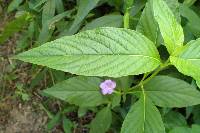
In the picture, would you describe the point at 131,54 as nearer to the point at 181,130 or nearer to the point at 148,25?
the point at 148,25

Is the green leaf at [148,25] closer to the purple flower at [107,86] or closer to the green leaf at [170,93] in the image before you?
the green leaf at [170,93]

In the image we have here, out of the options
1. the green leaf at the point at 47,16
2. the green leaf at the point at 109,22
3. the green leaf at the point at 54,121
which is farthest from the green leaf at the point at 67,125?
the green leaf at the point at 109,22

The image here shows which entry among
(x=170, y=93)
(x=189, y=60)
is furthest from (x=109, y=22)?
(x=189, y=60)

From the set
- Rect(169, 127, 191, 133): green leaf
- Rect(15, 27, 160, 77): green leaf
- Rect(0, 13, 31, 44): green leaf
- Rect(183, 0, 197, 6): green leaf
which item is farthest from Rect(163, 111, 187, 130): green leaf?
Rect(15, 27, 160, 77): green leaf

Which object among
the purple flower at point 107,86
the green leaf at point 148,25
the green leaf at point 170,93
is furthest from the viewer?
the purple flower at point 107,86

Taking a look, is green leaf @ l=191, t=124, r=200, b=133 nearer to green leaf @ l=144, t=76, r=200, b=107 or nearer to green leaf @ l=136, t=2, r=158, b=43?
green leaf @ l=144, t=76, r=200, b=107
